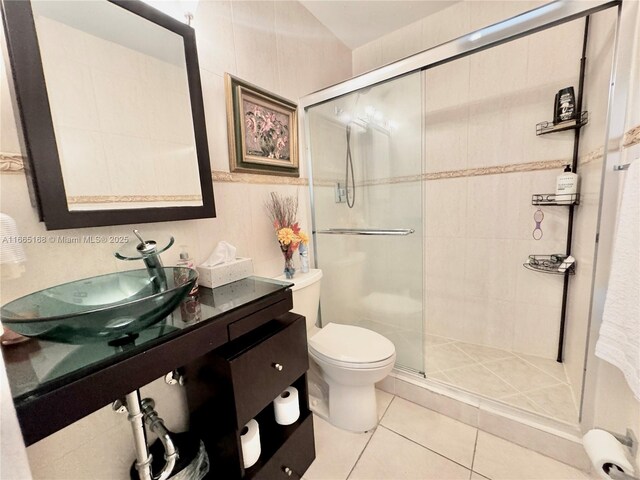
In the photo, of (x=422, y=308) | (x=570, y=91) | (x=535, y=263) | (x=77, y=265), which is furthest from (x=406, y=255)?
(x=77, y=265)

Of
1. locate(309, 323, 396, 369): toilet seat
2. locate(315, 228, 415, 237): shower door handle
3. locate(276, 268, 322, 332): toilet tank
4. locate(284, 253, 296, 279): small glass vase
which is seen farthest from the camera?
locate(315, 228, 415, 237): shower door handle

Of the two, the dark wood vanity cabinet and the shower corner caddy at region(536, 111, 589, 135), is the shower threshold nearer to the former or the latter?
the dark wood vanity cabinet

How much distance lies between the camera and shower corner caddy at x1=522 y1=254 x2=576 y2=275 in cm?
156

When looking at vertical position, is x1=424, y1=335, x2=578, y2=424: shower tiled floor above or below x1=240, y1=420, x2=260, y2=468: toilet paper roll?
below

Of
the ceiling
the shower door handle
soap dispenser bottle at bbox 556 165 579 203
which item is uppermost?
the ceiling

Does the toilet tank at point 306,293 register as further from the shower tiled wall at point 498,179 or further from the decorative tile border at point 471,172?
the shower tiled wall at point 498,179

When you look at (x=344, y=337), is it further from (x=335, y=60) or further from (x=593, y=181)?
(x=335, y=60)

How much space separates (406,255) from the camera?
1667 mm

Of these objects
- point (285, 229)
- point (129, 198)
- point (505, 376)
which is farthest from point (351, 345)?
point (129, 198)

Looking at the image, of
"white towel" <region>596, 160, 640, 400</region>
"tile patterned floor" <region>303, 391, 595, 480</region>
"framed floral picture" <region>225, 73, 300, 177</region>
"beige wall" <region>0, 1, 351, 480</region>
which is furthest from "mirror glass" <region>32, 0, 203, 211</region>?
"white towel" <region>596, 160, 640, 400</region>

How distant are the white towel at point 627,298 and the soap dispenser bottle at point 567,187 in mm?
801

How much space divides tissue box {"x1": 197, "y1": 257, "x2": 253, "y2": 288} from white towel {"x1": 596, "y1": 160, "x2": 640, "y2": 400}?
1.32m

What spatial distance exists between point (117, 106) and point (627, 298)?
1.73m

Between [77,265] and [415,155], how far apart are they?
1.63 metres
